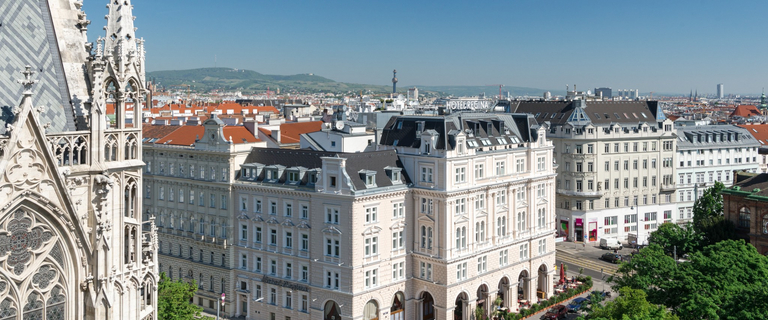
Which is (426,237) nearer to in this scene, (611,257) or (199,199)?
(199,199)

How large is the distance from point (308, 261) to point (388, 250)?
8.18 m

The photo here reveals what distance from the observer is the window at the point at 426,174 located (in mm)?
80075

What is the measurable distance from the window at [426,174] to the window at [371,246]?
8.17 metres

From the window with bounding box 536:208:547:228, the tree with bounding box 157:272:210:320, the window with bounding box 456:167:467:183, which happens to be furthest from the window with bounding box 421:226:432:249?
the tree with bounding box 157:272:210:320

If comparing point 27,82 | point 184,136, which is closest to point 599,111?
point 184,136

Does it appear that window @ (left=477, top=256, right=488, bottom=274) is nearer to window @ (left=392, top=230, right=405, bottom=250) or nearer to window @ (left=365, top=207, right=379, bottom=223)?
window @ (left=392, top=230, right=405, bottom=250)

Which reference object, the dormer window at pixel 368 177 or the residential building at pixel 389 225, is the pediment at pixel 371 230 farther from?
the dormer window at pixel 368 177

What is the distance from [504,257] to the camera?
87.6 meters

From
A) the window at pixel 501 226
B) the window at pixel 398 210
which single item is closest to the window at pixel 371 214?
the window at pixel 398 210

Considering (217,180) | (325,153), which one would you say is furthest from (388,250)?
(217,180)

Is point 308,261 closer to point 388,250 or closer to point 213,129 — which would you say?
point 388,250

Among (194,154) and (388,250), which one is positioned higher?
(194,154)

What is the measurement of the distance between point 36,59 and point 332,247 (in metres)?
49.6

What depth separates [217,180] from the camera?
87.8 metres
